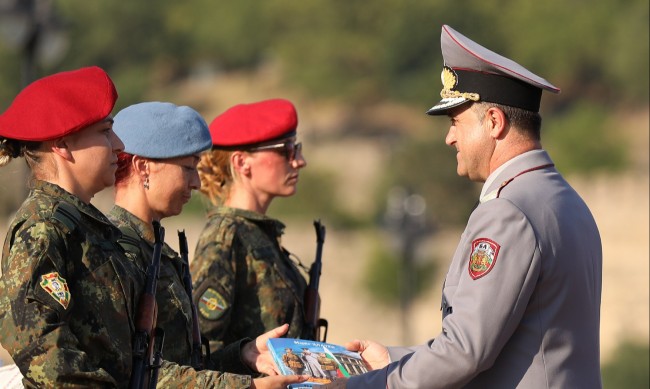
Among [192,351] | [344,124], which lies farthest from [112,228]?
[344,124]

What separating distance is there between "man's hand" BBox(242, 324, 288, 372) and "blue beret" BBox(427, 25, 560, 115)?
108cm

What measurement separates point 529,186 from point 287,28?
9070 cm

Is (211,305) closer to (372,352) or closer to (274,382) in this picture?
(372,352)

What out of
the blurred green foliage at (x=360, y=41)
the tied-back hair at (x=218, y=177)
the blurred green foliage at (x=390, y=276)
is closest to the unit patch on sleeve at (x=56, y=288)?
the tied-back hair at (x=218, y=177)

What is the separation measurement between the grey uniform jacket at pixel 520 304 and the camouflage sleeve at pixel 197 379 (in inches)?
19.1

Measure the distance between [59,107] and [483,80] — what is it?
4.45 ft

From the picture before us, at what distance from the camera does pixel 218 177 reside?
678cm

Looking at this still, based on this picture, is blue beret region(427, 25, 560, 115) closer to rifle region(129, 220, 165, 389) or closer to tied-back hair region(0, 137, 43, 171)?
rifle region(129, 220, 165, 389)

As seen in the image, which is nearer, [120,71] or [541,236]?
[541,236]

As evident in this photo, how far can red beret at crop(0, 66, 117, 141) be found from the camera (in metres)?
4.63

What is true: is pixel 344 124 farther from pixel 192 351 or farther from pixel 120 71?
pixel 192 351

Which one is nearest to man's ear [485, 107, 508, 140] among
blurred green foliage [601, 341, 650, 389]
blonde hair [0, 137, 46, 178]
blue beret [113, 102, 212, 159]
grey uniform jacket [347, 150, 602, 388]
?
grey uniform jacket [347, 150, 602, 388]

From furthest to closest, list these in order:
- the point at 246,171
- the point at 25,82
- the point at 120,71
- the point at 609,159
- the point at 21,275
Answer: the point at 120,71 < the point at 609,159 < the point at 25,82 < the point at 246,171 < the point at 21,275

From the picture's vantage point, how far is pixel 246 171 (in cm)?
673
